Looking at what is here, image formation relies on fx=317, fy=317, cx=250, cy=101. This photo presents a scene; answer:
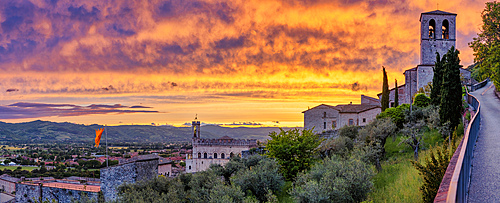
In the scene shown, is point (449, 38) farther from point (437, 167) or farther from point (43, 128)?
point (43, 128)

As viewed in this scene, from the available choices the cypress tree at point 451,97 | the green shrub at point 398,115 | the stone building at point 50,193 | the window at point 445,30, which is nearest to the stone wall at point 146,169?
the stone building at point 50,193

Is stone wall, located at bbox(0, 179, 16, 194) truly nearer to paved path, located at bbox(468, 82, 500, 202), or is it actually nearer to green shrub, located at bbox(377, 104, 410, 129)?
green shrub, located at bbox(377, 104, 410, 129)

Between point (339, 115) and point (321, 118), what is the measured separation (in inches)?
124

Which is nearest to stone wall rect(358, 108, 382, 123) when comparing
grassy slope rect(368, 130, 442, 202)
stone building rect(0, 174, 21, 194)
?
grassy slope rect(368, 130, 442, 202)

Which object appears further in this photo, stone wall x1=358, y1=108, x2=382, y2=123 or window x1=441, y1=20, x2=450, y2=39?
stone wall x1=358, y1=108, x2=382, y2=123

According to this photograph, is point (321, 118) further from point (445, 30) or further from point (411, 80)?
point (445, 30)

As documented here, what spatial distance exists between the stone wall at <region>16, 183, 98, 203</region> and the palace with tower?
3230cm

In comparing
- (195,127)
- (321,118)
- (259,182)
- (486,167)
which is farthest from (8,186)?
(486,167)

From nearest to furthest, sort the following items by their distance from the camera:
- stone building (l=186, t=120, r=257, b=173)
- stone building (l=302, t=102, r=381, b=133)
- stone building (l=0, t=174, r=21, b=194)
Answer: stone building (l=0, t=174, r=21, b=194), stone building (l=302, t=102, r=381, b=133), stone building (l=186, t=120, r=257, b=173)

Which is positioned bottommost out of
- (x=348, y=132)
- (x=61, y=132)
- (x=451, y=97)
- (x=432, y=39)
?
(x=61, y=132)

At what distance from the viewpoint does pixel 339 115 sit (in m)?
52.8

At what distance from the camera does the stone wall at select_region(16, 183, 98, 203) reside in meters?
18.2

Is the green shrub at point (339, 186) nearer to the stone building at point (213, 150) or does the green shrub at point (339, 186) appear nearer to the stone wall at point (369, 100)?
the stone wall at point (369, 100)

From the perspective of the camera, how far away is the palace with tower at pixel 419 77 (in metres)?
44.8
